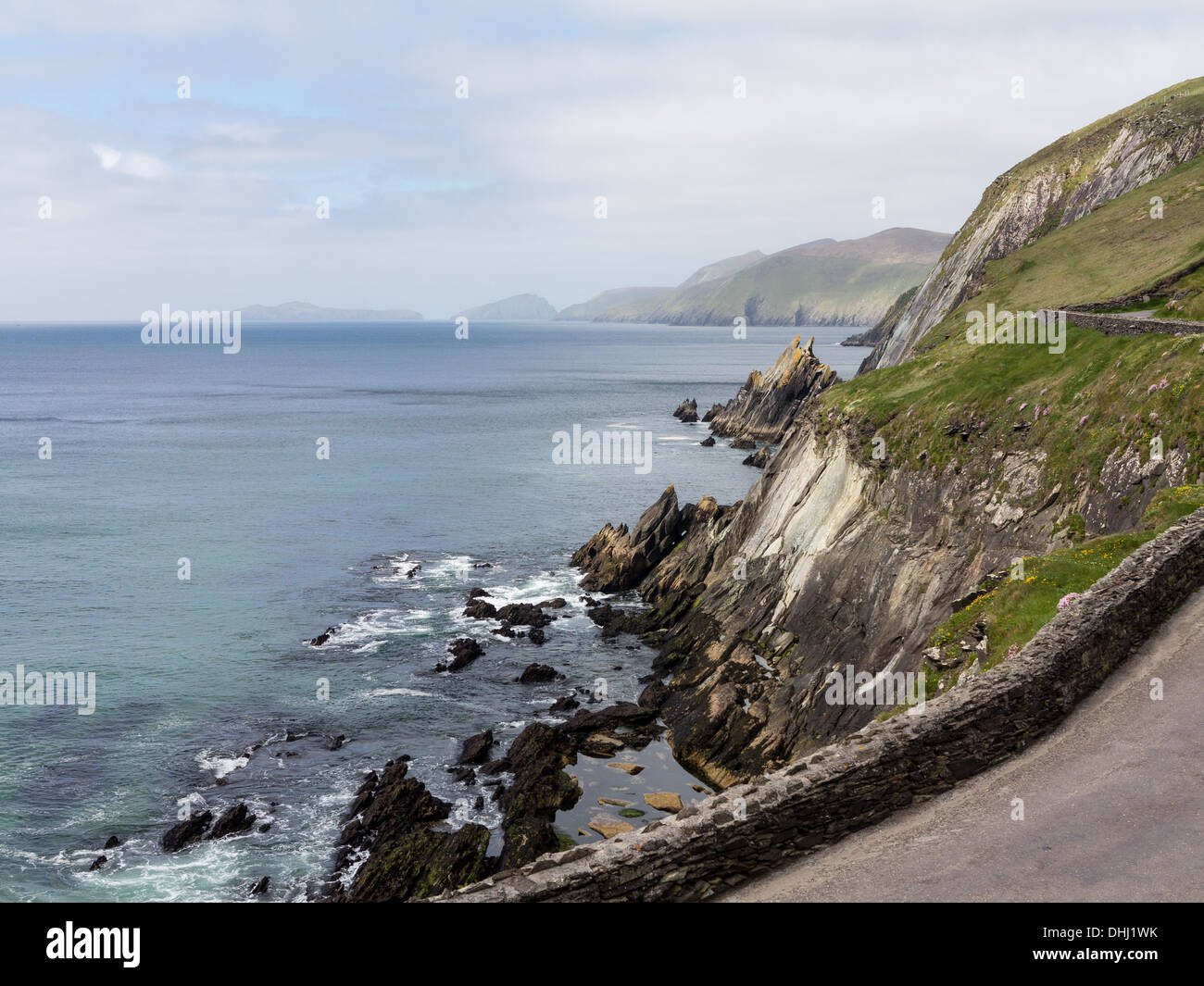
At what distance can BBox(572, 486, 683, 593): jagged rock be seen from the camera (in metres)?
61.7

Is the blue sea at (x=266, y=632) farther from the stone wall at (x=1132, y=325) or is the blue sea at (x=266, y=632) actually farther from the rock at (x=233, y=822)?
the stone wall at (x=1132, y=325)

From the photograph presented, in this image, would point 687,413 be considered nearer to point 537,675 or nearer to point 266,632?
point 266,632

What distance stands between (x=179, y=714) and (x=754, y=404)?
97.8 m

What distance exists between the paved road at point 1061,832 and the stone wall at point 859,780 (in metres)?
0.35

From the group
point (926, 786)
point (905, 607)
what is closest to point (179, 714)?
point (905, 607)

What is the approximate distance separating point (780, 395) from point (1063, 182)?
4857 cm

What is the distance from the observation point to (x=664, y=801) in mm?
33938

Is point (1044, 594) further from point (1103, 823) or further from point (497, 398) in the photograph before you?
point (497, 398)

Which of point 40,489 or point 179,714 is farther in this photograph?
point 40,489

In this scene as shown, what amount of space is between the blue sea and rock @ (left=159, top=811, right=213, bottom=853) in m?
0.48

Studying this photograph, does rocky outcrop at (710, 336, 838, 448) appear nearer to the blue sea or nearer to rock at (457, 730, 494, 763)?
the blue sea

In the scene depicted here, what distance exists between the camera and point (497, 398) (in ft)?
607
